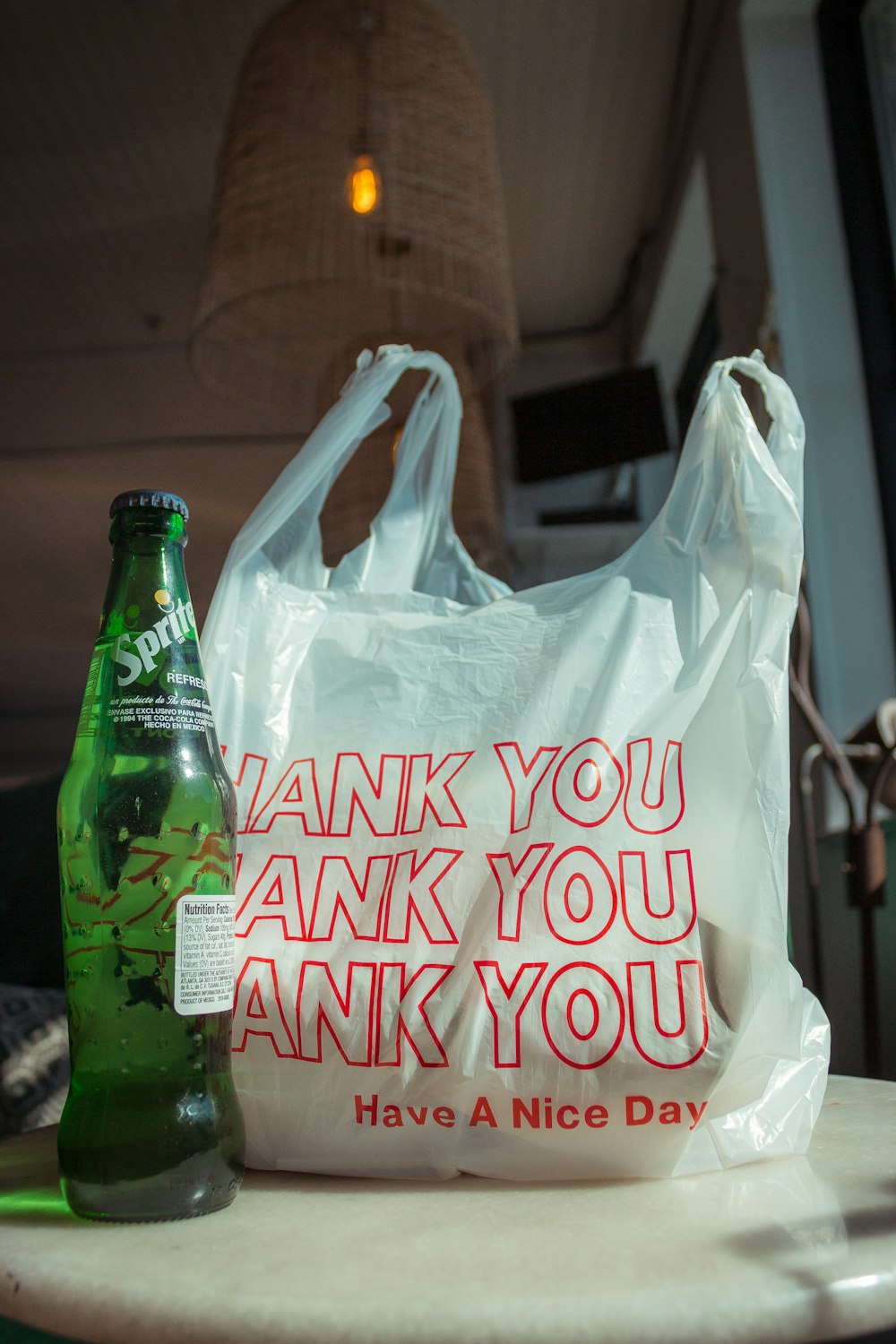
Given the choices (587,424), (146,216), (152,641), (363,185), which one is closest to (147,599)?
(152,641)

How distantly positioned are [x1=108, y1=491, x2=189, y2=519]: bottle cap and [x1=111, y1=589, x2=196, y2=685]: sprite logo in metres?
0.04

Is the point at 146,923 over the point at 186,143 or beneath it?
beneath

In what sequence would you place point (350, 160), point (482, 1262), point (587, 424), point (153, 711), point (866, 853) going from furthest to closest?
point (587, 424)
point (350, 160)
point (866, 853)
point (153, 711)
point (482, 1262)

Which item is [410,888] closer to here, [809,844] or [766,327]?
[809,844]

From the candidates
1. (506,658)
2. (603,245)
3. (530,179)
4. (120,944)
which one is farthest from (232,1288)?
(603,245)

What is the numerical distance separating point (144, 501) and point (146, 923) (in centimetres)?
17

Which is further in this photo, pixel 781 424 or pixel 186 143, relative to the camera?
pixel 186 143

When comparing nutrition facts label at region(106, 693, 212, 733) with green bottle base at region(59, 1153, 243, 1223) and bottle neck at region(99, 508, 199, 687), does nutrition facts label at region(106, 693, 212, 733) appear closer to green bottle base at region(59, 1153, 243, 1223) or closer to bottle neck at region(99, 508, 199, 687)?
bottle neck at region(99, 508, 199, 687)

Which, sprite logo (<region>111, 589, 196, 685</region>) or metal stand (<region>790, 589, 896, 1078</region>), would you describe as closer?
sprite logo (<region>111, 589, 196, 685</region>)

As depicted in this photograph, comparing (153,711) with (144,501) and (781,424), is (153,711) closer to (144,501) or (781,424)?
(144,501)

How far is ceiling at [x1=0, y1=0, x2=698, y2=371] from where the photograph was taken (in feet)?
6.70

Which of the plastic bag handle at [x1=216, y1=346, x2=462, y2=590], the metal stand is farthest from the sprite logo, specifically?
the metal stand

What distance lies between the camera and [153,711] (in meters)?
0.41

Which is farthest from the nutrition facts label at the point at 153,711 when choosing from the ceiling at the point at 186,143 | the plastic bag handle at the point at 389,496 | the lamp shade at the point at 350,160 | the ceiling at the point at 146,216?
the ceiling at the point at 186,143
